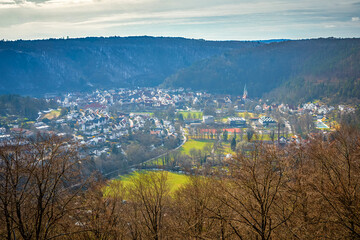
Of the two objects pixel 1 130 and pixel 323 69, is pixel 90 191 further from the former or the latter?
pixel 323 69

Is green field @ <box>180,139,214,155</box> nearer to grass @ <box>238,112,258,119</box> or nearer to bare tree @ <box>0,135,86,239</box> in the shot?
grass @ <box>238,112,258,119</box>

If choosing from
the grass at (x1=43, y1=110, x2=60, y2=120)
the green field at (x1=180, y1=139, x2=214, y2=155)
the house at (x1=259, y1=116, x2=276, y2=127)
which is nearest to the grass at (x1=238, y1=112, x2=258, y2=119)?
the house at (x1=259, y1=116, x2=276, y2=127)

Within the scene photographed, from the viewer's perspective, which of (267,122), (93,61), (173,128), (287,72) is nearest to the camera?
(173,128)

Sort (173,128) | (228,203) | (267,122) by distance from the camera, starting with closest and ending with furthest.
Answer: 1. (228,203)
2. (173,128)
3. (267,122)

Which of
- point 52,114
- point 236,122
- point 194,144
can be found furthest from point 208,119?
point 52,114

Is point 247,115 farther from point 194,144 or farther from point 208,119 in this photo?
point 194,144

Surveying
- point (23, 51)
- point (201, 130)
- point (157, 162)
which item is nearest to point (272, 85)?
point (201, 130)

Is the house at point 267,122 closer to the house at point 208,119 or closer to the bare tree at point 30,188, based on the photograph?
the house at point 208,119
